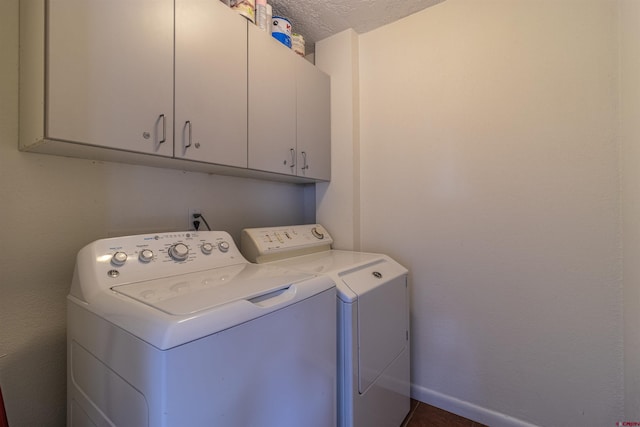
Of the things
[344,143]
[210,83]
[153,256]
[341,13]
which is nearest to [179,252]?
[153,256]

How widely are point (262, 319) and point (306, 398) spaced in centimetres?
36

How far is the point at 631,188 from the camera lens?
3.51 ft

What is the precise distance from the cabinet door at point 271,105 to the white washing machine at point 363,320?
1.38 ft

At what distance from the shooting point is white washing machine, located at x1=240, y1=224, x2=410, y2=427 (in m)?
1.06

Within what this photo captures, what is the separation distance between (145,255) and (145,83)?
638 millimetres

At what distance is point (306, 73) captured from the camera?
1745 mm

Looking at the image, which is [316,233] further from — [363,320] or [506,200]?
[506,200]

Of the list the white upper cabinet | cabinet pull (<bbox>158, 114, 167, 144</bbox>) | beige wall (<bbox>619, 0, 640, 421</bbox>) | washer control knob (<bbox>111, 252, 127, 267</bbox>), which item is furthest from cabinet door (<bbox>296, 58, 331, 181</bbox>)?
beige wall (<bbox>619, 0, 640, 421</bbox>)

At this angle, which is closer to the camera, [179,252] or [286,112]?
[179,252]

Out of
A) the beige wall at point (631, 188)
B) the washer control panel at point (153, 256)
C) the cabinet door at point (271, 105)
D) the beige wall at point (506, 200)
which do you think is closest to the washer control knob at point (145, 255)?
the washer control panel at point (153, 256)

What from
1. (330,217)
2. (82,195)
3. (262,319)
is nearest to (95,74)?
(82,195)

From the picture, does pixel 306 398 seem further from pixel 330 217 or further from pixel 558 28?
pixel 558 28

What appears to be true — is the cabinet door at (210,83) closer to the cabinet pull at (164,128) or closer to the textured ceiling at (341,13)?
the cabinet pull at (164,128)

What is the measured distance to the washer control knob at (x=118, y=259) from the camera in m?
0.91
